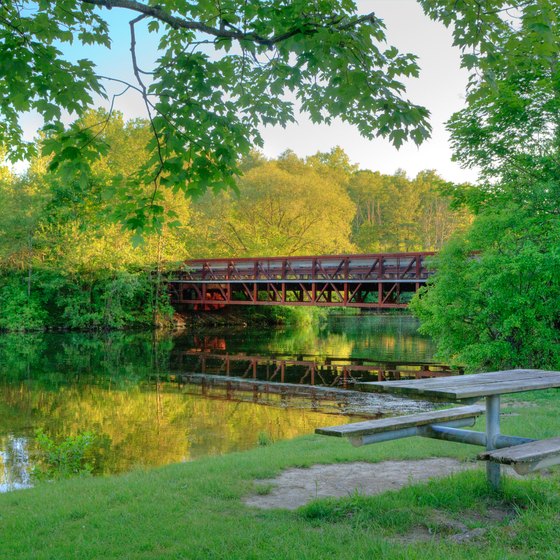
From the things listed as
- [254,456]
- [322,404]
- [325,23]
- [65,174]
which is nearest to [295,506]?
[254,456]

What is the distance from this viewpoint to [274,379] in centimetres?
1783

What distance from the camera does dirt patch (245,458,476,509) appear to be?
A: 4930 mm

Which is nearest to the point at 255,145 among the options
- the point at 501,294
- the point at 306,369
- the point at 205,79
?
the point at 205,79

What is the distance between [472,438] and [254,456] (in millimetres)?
3144

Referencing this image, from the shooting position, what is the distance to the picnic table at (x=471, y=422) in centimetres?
387

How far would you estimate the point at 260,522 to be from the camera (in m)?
4.15

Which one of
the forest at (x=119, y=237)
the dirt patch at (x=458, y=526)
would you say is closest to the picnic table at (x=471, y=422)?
the dirt patch at (x=458, y=526)

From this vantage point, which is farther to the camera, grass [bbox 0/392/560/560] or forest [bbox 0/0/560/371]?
forest [bbox 0/0/560/371]

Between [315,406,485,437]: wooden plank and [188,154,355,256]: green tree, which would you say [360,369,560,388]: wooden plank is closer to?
[315,406,485,437]: wooden plank

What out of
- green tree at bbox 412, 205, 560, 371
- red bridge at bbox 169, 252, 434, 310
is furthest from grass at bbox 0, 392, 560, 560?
red bridge at bbox 169, 252, 434, 310

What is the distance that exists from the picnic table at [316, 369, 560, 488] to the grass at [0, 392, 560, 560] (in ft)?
1.16

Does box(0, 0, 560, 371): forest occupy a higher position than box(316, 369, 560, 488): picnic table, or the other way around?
box(0, 0, 560, 371): forest

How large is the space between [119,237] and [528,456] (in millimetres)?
32101

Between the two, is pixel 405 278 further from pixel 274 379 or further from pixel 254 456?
pixel 254 456
